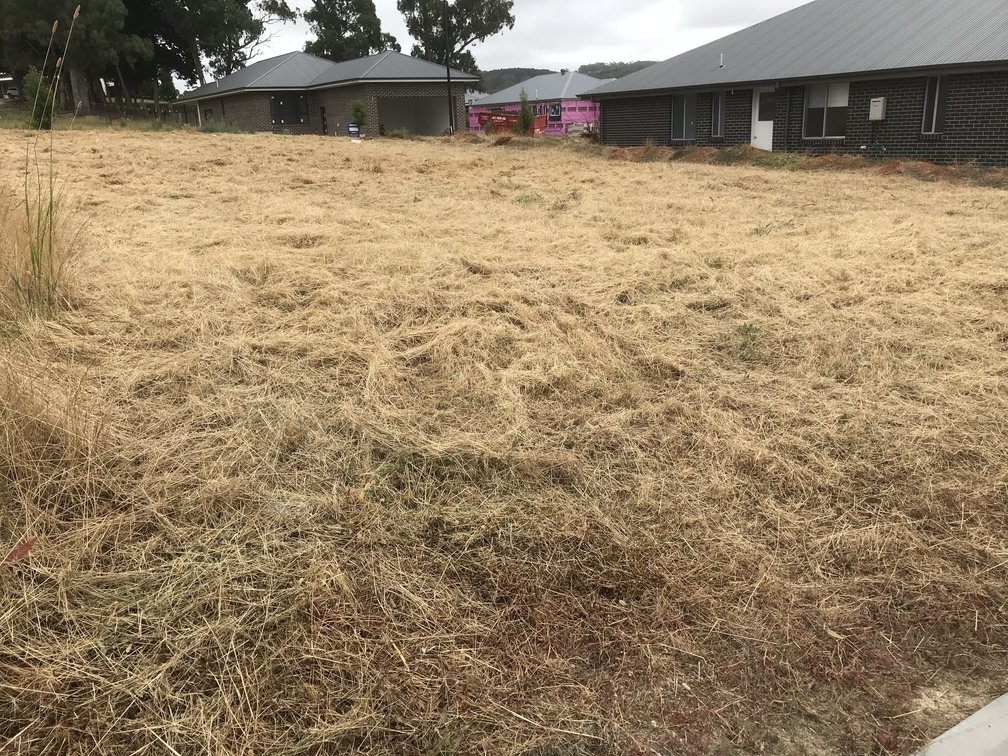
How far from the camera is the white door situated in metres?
20.5

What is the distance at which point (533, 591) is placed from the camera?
2662 mm

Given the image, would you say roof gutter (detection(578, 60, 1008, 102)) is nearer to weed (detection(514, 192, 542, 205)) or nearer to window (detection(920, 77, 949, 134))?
window (detection(920, 77, 949, 134))

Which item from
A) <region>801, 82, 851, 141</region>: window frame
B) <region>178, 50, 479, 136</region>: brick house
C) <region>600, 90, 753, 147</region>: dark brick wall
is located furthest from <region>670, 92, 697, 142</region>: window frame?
<region>178, 50, 479, 136</region>: brick house

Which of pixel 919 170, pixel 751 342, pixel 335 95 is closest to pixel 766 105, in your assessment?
pixel 919 170

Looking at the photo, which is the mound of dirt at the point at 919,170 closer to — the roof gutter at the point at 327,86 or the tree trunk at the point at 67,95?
the roof gutter at the point at 327,86

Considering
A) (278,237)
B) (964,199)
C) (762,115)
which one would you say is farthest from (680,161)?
(278,237)

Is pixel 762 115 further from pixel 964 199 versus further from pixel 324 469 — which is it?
pixel 324 469

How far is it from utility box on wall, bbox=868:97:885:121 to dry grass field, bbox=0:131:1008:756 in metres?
13.8

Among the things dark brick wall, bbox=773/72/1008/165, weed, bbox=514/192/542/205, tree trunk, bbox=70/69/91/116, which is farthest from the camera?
tree trunk, bbox=70/69/91/116

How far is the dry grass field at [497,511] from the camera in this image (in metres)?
2.20

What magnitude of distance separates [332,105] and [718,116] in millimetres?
22183

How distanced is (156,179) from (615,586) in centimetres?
1108

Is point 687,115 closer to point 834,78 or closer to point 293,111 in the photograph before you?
point 834,78

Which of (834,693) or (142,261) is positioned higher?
(142,261)
